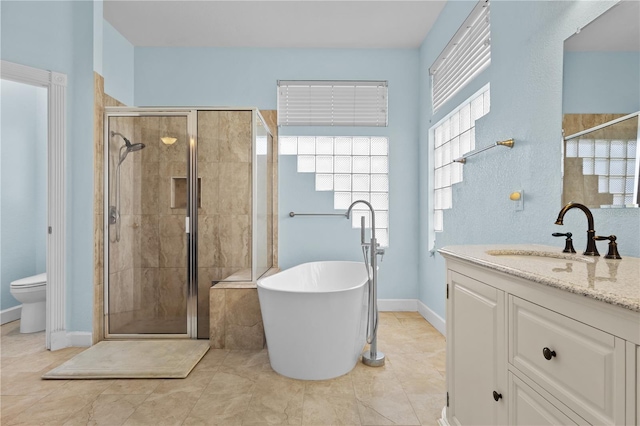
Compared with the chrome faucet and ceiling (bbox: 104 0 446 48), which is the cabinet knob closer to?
the chrome faucet

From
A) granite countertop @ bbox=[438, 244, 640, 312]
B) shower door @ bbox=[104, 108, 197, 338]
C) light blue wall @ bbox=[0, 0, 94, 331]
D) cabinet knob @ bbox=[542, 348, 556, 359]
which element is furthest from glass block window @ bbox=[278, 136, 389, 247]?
cabinet knob @ bbox=[542, 348, 556, 359]

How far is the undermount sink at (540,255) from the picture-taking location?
1.21 metres

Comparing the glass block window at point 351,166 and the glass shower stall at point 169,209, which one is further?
the glass block window at point 351,166

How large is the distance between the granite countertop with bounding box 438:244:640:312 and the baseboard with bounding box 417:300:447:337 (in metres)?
1.67

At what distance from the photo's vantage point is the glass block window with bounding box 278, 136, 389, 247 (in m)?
3.62

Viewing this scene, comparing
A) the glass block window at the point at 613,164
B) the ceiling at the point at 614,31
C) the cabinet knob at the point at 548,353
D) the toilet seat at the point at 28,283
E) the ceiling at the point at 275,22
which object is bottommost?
the toilet seat at the point at 28,283

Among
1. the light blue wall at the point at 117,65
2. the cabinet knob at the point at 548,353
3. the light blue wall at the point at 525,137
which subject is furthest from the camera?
the light blue wall at the point at 117,65

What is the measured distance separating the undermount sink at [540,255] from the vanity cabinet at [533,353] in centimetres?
22

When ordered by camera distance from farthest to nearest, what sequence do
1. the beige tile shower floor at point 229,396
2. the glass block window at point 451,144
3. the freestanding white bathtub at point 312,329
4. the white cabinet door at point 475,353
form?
the glass block window at point 451,144
the freestanding white bathtub at point 312,329
the beige tile shower floor at point 229,396
the white cabinet door at point 475,353

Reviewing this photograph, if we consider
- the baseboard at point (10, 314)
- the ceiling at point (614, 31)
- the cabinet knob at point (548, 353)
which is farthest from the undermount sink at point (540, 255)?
the baseboard at point (10, 314)

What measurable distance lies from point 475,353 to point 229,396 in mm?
1387

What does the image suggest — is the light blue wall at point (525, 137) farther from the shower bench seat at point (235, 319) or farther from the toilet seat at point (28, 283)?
the toilet seat at point (28, 283)

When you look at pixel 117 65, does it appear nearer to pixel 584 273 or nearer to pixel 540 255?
pixel 540 255

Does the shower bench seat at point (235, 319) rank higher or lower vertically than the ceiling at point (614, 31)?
lower
